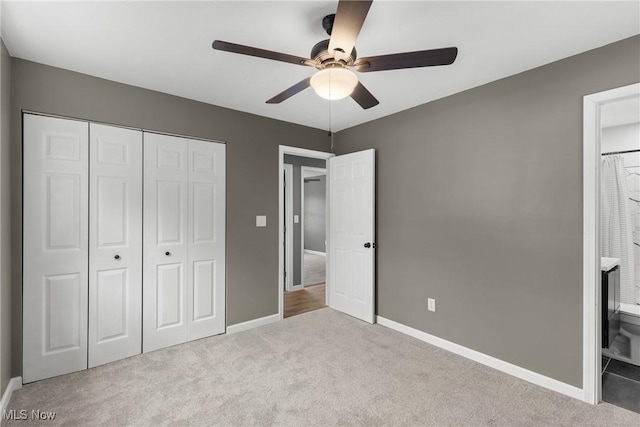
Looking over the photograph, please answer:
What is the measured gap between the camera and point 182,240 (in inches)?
115

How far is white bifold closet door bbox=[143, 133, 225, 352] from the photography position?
2.76 meters

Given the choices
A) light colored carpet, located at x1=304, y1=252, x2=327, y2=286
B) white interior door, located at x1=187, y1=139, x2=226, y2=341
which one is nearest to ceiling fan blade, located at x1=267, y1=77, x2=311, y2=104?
white interior door, located at x1=187, y1=139, x2=226, y2=341

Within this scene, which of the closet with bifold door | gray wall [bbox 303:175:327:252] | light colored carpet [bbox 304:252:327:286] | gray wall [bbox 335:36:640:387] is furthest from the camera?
gray wall [bbox 303:175:327:252]

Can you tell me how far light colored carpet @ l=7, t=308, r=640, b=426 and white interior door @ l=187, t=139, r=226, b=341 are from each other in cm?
29

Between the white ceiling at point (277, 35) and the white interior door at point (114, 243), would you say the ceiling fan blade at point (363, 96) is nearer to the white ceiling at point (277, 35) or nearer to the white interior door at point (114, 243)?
the white ceiling at point (277, 35)

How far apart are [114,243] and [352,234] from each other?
2406 millimetres

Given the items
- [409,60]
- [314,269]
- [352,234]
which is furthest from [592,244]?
[314,269]

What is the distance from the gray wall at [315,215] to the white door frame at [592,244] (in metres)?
6.46

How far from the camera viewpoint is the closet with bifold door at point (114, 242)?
2.27 m

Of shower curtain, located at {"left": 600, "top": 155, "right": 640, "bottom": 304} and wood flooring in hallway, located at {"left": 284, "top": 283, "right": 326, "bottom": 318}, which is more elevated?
shower curtain, located at {"left": 600, "top": 155, "right": 640, "bottom": 304}

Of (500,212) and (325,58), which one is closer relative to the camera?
(325,58)

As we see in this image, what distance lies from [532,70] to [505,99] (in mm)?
249

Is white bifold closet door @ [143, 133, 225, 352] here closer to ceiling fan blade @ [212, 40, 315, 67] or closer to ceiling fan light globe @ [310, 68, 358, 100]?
ceiling fan blade @ [212, 40, 315, 67]
